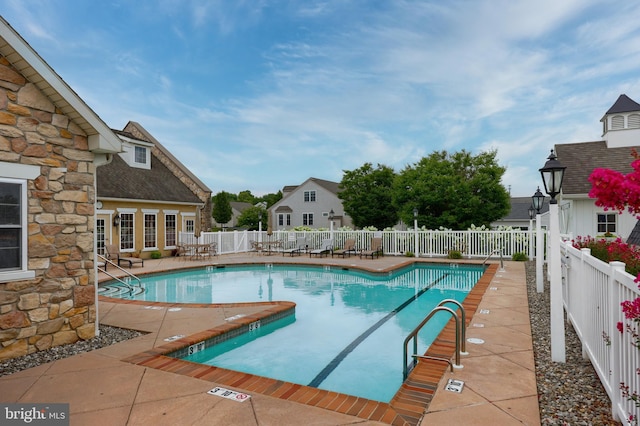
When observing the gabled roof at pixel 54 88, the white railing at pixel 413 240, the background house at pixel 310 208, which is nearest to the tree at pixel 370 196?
the background house at pixel 310 208

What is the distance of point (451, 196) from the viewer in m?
21.2

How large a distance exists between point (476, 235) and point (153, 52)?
15.6 m

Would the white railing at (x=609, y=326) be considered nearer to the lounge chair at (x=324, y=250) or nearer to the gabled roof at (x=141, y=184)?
the lounge chair at (x=324, y=250)

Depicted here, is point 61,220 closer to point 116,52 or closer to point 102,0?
point 102,0

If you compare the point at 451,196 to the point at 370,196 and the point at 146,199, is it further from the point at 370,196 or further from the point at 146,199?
the point at 146,199

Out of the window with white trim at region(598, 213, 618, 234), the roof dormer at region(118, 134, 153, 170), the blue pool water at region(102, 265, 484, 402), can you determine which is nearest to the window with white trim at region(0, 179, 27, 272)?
the blue pool water at region(102, 265, 484, 402)

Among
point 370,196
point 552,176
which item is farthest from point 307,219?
point 552,176

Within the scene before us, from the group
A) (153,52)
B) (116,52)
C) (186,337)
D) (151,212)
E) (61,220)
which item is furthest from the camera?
(151,212)

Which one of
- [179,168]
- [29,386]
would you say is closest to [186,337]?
[29,386]

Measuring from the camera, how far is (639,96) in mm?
19250

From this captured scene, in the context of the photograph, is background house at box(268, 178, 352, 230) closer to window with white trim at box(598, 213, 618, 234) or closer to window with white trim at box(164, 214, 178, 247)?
window with white trim at box(164, 214, 178, 247)

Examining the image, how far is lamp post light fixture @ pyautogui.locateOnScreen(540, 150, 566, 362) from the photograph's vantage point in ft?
13.8

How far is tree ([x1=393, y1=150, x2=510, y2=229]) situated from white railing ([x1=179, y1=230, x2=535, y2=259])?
14.6 feet

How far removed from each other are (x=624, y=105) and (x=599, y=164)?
4.15 m
